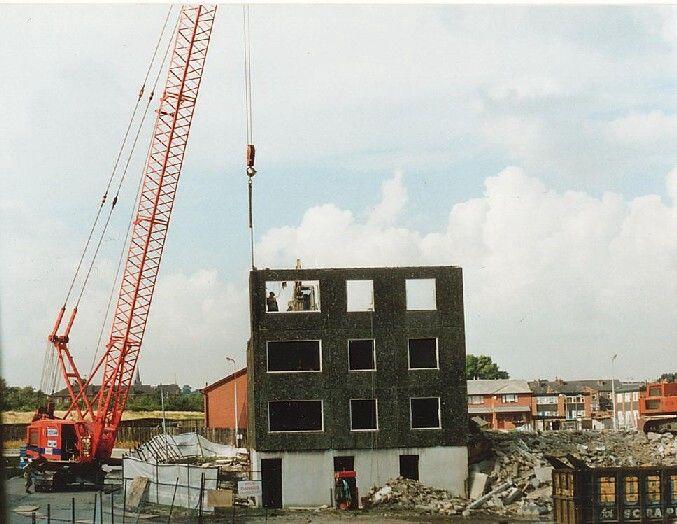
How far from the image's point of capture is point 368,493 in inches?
1642

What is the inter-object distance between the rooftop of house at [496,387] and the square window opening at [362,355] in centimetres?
5765

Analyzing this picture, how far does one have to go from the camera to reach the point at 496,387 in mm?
102312

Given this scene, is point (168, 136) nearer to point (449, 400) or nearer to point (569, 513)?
point (449, 400)

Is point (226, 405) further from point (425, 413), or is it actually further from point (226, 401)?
point (425, 413)

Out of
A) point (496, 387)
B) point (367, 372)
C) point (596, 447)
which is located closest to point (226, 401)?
point (367, 372)

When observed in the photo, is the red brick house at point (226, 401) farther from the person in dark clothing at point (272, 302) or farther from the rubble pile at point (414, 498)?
the rubble pile at point (414, 498)

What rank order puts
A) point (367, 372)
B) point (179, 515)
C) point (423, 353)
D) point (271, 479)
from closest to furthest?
point (179, 515)
point (271, 479)
point (367, 372)
point (423, 353)

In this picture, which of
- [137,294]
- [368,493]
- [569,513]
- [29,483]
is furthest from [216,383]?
[569,513]

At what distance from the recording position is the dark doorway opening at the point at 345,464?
4322 centimetres

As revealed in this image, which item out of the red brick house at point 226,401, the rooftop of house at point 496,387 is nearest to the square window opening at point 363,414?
the red brick house at point 226,401

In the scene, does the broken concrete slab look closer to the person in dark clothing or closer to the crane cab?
the person in dark clothing

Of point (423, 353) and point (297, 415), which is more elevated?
point (423, 353)

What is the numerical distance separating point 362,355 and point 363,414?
2981 millimetres

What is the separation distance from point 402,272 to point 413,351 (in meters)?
4.11
